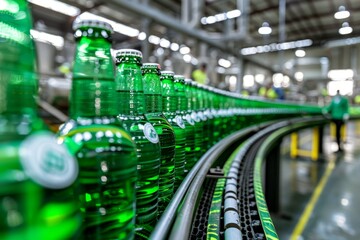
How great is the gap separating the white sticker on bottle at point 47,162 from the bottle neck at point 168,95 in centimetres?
48

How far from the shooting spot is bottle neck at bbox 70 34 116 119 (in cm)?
33

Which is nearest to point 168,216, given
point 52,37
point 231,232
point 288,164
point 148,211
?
point 148,211

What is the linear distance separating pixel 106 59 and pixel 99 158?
0.13m

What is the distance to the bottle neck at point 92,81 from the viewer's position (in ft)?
1.08

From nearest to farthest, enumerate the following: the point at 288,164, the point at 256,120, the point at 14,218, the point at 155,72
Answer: the point at 14,218 → the point at 155,72 → the point at 256,120 → the point at 288,164

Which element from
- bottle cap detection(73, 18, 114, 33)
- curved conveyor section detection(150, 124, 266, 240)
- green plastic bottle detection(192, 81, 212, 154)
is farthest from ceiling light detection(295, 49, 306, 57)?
bottle cap detection(73, 18, 114, 33)

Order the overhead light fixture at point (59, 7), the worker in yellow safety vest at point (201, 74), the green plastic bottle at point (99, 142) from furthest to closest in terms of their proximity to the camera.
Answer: the overhead light fixture at point (59, 7) → the worker in yellow safety vest at point (201, 74) → the green plastic bottle at point (99, 142)

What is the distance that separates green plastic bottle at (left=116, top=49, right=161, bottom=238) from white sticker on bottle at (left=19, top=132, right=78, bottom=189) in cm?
22

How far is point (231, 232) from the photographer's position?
1.71 ft

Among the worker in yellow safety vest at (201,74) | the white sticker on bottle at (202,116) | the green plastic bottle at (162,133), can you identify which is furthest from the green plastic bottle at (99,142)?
the worker in yellow safety vest at (201,74)

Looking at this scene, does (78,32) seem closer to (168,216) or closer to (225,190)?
(168,216)

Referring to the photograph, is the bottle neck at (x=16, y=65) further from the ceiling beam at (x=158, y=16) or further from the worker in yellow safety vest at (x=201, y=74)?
the worker in yellow safety vest at (x=201, y=74)

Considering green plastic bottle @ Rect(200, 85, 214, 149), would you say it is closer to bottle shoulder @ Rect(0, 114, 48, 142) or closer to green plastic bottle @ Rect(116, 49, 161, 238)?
green plastic bottle @ Rect(116, 49, 161, 238)

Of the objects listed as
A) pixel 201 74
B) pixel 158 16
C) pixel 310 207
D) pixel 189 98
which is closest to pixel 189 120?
pixel 189 98
